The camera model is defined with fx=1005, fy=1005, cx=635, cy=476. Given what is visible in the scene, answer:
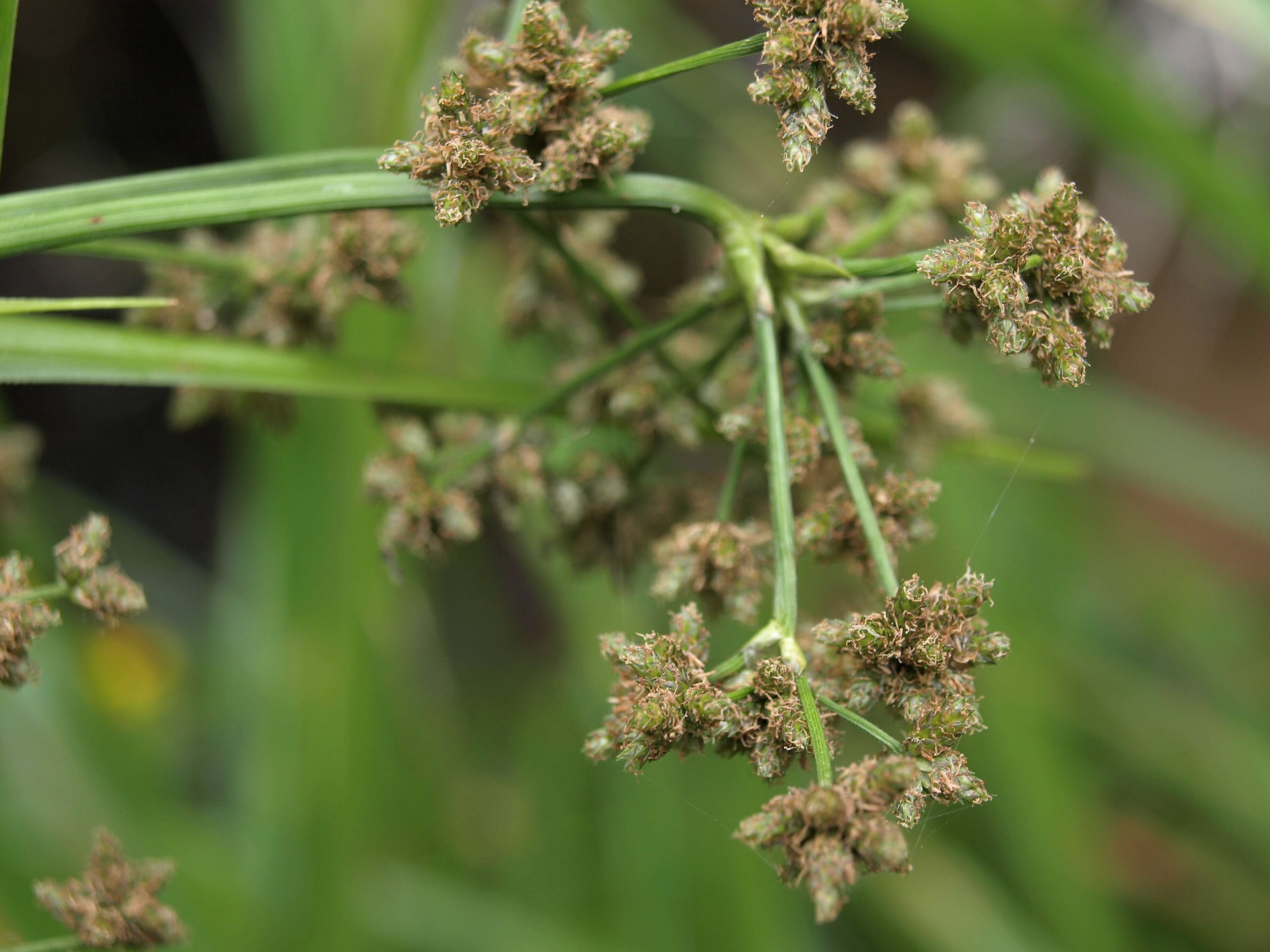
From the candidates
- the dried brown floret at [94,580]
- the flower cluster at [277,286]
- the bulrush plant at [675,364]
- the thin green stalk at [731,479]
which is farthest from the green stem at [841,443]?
the dried brown floret at [94,580]

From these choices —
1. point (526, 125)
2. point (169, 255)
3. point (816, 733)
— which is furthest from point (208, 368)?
point (816, 733)

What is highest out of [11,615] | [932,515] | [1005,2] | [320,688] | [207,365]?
[1005,2]

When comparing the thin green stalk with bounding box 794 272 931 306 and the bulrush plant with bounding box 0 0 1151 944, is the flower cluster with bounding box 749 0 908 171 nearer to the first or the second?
the bulrush plant with bounding box 0 0 1151 944

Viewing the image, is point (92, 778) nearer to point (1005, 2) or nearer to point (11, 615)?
point (11, 615)

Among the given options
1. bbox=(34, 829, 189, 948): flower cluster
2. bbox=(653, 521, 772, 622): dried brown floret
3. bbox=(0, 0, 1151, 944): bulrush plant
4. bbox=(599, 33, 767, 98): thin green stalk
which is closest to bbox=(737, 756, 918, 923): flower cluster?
bbox=(0, 0, 1151, 944): bulrush plant

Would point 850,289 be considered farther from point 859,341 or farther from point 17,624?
point 17,624

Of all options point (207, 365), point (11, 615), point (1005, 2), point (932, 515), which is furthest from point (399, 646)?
point (1005, 2)
